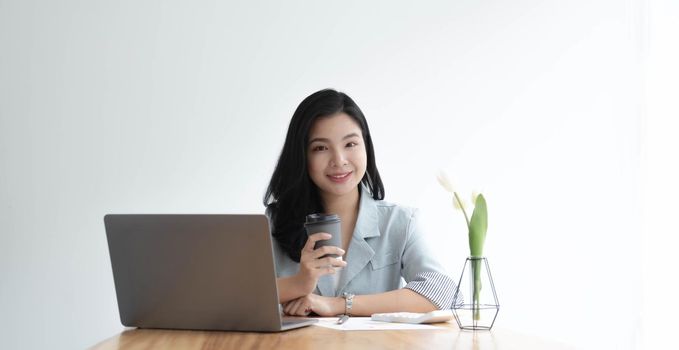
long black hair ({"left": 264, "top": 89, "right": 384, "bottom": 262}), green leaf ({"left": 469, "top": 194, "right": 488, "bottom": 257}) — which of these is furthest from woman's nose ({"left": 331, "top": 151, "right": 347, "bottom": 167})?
green leaf ({"left": 469, "top": 194, "right": 488, "bottom": 257})

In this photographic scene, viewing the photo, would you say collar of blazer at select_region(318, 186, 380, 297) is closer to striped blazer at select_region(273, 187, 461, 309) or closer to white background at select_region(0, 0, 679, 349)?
striped blazer at select_region(273, 187, 461, 309)

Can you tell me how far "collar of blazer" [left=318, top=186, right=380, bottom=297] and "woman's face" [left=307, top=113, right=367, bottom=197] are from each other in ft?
0.37

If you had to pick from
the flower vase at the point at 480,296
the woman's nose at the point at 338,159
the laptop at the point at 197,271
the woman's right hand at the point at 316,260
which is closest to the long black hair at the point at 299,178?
the woman's nose at the point at 338,159

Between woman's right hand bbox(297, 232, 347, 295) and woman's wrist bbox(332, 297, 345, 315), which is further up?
woman's right hand bbox(297, 232, 347, 295)

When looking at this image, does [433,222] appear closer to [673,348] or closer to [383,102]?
[383,102]

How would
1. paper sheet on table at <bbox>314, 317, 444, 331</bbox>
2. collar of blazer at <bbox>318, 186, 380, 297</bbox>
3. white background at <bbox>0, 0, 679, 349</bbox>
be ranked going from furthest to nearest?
white background at <bbox>0, 0, 679, 349</bbox>
collar of blazer at <bbox>318, 186, 380, 297</bbox>
paper sheet on table at <bbox>314, 317, 444, 331</bbox>

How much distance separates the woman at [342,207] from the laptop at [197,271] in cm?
66

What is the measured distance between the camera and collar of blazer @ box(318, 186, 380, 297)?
8.05ft

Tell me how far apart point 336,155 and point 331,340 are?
0.95 m

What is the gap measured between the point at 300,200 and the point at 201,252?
939 millimetres

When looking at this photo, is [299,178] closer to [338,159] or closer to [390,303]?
[338,159]

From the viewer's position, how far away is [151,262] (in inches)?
68.5

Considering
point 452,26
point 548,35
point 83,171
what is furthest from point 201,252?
point 548,35

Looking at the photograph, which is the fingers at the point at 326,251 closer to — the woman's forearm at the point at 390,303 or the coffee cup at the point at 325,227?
the coffee cup at the point at 325,227
